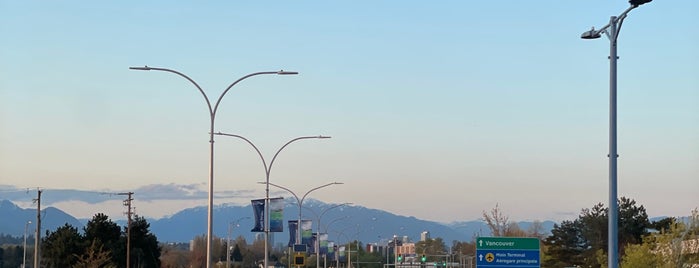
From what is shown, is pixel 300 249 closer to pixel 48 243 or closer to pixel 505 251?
pixel 505 251

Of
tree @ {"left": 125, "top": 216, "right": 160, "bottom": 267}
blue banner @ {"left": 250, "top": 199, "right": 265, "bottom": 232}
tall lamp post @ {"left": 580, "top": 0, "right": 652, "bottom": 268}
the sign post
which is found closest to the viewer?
tall lamp post @ {"left": 580, "top": 0, "right": 652, "bottom": 268}

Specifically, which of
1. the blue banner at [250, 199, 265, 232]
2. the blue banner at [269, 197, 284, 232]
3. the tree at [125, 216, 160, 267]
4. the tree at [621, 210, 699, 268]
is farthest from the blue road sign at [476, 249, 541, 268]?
the tree at [125, 216, 160, 267]

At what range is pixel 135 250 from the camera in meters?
103

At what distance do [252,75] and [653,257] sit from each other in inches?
1227

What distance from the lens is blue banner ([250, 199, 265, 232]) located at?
5184 cm

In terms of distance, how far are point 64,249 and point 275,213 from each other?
45.9 metres

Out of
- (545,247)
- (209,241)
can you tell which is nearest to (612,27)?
(209,241)

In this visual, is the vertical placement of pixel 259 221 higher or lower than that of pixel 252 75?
lower

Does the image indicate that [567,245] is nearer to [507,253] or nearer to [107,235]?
[107,235]

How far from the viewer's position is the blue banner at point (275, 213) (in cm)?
5303

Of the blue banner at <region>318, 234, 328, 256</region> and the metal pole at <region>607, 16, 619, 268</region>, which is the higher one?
the metal pole at <region>607, 16, 619, 268</region>

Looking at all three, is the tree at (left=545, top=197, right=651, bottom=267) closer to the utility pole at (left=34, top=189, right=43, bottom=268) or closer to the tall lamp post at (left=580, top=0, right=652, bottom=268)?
the utility pole at (left=34, top=189, right=43, bottom=268)

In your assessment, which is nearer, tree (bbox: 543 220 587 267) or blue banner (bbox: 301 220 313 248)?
blue banner (bbox: 301 220 313 248)

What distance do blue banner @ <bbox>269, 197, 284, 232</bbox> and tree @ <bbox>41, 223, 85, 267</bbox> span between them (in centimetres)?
4335
